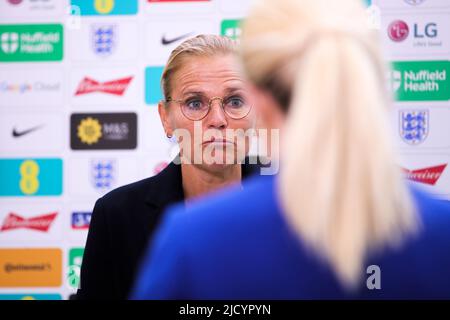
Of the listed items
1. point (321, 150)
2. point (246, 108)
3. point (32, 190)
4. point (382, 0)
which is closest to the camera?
point (321, 150)

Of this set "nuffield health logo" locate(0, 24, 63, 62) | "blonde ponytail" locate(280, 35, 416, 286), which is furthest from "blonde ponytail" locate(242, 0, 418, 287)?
"nuffield health logo" locate(0, 24, 63, 62)

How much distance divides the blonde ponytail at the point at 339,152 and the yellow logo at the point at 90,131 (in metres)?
1.35

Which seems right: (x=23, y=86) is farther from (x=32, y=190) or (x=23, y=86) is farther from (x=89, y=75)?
(x=32, y=190)

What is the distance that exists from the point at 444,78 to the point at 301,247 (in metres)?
1.49

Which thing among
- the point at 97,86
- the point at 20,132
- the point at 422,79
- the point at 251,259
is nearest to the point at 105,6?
the point at 97,86

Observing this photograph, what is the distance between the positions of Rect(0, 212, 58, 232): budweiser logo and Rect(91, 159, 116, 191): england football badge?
204mm

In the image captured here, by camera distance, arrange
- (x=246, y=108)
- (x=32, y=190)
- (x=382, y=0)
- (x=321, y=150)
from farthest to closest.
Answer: (x=32, y=190) → (x=382, y=0) → (x=246, y=108) → (x=321, y=150)

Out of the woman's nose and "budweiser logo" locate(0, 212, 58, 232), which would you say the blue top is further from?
"budweiser logo" locate(0, 212, 58, 232)

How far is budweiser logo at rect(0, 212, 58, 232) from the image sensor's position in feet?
6.52

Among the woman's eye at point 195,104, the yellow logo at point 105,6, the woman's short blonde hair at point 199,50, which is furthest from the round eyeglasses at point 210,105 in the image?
the yellow logo at point 105,6

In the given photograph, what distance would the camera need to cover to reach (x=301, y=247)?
69cm

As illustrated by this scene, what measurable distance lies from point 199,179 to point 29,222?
0.74 m

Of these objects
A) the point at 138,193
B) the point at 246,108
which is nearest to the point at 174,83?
the point at 246,108

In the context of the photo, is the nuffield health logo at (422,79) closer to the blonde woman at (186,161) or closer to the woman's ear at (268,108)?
the blonde woman at (186,161)
